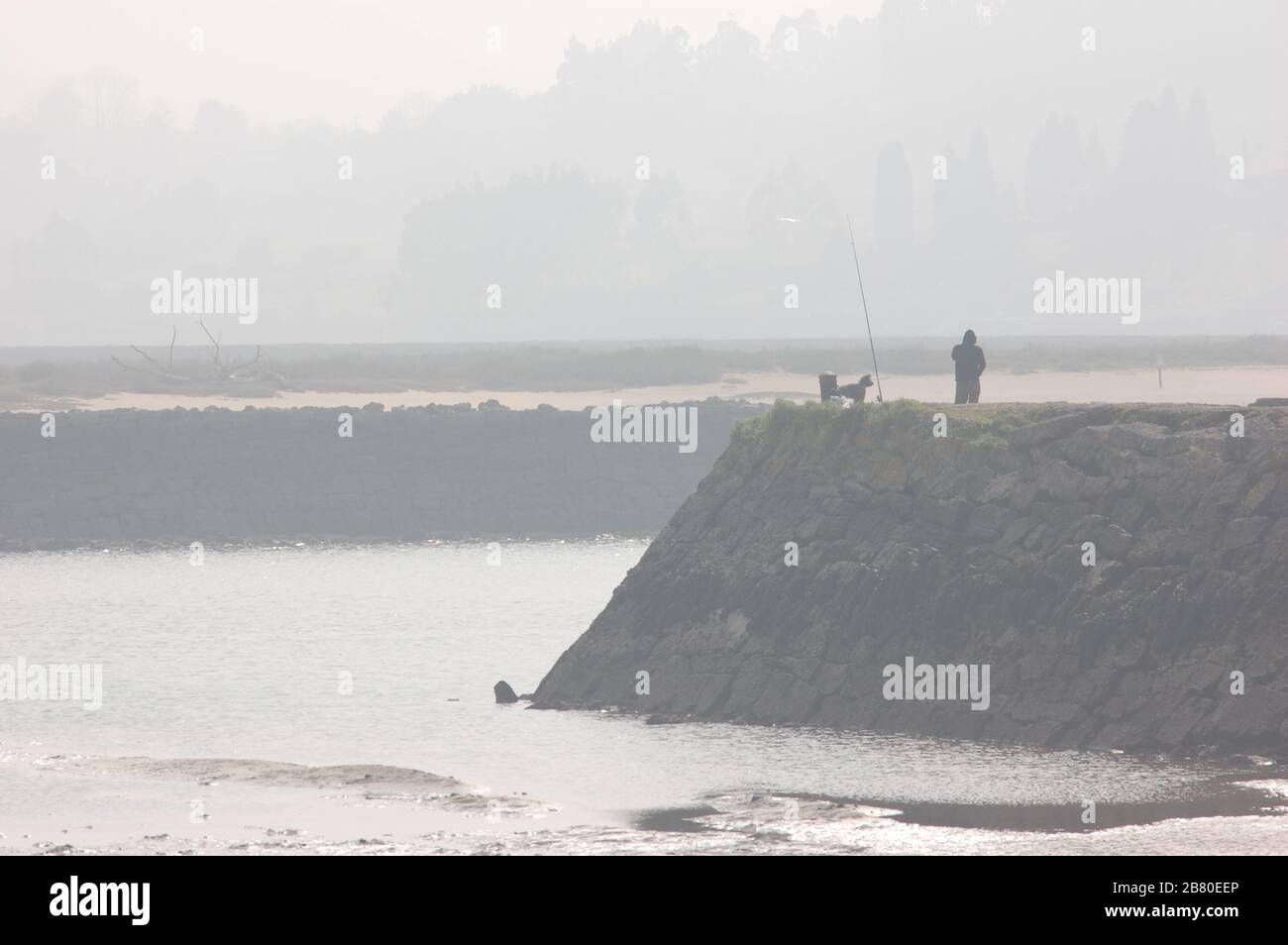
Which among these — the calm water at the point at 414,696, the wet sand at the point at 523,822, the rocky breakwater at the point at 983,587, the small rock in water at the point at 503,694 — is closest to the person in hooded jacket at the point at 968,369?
the rocky breakwater at the point at 983,587

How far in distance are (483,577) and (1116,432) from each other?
22.2m

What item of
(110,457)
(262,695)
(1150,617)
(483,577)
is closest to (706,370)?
(110,457)

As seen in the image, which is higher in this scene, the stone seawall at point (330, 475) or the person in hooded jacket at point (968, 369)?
the person in hooded jacket at point (968, 369)

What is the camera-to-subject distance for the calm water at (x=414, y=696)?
23.5 metres

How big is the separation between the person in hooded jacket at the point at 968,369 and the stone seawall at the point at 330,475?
85.7 ft

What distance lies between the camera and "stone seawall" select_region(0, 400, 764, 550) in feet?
189

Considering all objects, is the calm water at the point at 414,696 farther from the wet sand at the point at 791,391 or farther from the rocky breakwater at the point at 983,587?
the wet sand at the point at 791,391

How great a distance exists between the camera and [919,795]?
2261 cm

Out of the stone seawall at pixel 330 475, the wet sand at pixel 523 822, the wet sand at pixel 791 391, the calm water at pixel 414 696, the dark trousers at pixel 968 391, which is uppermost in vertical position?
the wet sand at pixel 791 391

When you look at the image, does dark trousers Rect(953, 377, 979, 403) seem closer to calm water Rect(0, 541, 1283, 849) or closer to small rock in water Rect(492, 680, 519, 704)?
calm water Rect(0, 541, 1283, 849)

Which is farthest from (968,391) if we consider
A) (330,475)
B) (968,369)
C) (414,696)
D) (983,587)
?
(330,475)

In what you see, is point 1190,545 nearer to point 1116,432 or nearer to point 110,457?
point 1116,432

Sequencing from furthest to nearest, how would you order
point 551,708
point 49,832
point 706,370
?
point 706,370
point 551,708
point 49,832

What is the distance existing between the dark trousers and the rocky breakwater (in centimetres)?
225
